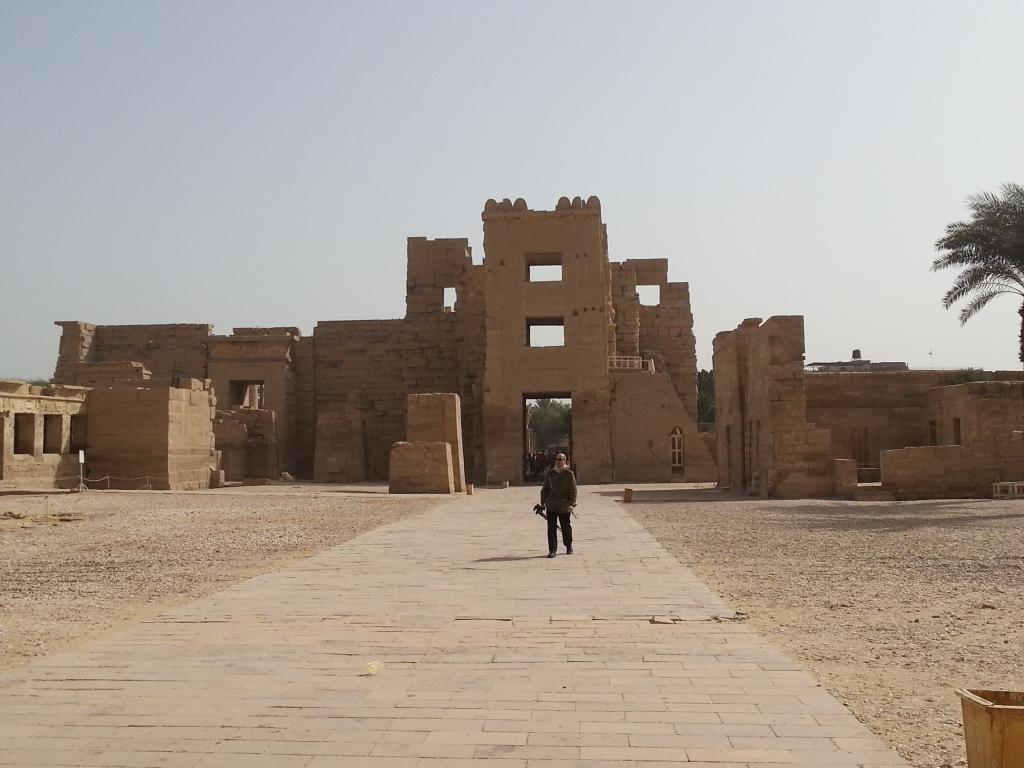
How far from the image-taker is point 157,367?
35.5 metres

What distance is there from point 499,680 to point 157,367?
3346 centimetres

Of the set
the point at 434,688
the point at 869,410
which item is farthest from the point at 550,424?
the point at 434,688

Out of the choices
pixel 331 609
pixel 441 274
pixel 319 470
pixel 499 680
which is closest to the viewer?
pixel 499 680

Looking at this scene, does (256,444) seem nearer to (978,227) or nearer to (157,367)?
(157,367)

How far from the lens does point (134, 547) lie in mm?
11203

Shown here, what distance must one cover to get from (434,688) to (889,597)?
14.1 ft

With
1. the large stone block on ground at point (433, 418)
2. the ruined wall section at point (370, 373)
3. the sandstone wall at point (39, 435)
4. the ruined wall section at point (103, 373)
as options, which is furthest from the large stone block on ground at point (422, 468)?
the ruined wall section at point (103, 373)

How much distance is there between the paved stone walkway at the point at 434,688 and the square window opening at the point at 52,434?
17.3 metres

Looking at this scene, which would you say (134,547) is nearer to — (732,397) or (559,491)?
(559,491)

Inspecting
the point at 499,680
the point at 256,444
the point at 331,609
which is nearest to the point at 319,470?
the point at 256,444

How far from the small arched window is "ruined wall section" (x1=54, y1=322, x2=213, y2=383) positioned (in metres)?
16.7

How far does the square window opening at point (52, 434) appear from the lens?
22.7 m

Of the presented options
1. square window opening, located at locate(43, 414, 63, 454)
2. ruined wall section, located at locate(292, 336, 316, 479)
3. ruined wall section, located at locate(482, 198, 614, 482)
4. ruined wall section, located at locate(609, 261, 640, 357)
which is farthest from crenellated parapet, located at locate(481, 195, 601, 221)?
square window opening, located at locate(43, 414, 63, 454)

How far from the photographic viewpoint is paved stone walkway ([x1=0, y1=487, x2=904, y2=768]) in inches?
142
